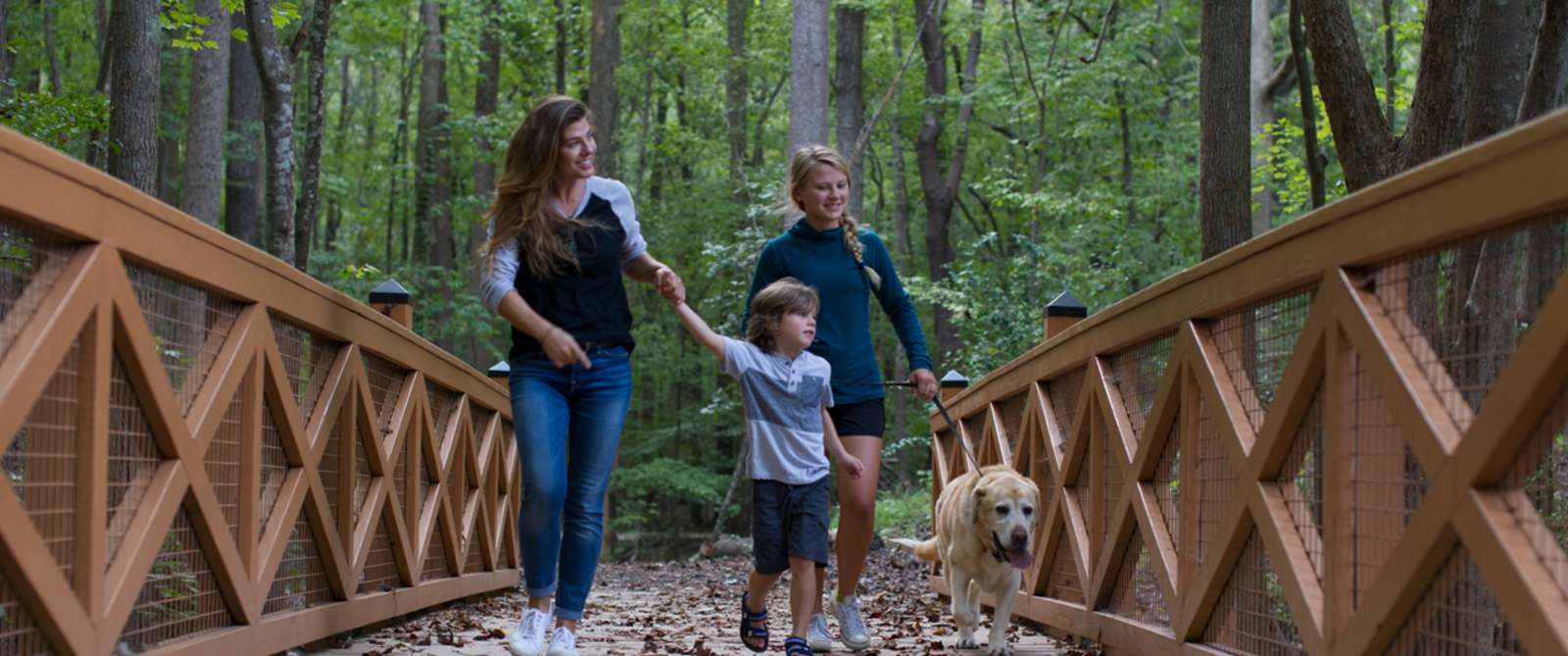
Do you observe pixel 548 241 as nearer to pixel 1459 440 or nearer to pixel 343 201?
pixel 1459 440

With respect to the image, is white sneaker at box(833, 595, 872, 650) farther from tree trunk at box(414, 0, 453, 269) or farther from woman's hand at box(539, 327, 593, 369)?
tree trunk at box(414, 0, 453, 269)

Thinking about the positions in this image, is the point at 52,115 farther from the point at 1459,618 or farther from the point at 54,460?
the point at 1459,618

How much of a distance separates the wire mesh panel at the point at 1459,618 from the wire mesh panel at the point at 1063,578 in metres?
3.28

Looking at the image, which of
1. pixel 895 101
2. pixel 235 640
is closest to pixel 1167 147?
pixel 895 101

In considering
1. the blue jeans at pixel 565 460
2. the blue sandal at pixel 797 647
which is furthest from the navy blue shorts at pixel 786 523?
the blue jeans at pixel 565 460

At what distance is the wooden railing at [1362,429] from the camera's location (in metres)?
2.86

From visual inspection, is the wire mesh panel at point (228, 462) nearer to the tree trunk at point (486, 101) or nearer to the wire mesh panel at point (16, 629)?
the wire mesh panel at point (16, 629)

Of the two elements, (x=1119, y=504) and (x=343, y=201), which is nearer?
(x=1119, y=504)

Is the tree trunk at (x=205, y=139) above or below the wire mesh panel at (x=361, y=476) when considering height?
above

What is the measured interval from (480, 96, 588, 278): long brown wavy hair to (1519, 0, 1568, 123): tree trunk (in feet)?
11.6

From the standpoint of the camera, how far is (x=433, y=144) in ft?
87.7

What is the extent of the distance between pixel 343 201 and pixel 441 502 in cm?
2822

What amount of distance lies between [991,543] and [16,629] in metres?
3.90

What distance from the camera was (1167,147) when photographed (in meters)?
25.7
